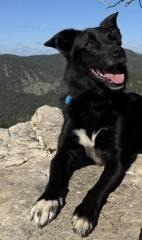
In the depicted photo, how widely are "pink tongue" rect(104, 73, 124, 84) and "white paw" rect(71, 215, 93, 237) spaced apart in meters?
2.59

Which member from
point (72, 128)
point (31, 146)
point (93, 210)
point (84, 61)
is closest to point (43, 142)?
point (31, 146)

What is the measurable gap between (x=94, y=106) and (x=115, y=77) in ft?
2.25

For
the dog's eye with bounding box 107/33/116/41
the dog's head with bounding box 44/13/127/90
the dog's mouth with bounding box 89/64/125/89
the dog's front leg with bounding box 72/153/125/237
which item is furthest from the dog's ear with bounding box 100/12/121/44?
the dog's front leg with bounding box 72/153/125/237

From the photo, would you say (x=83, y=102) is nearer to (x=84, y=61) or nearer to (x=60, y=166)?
(x=84, y=61)

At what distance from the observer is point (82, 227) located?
17.6ft

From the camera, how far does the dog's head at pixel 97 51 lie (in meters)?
6.96

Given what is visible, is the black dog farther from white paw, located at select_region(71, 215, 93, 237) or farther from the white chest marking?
white paw, located at select_region(71, 215, 93, 237)

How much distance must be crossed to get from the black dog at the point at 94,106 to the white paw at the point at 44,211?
2.47 feet

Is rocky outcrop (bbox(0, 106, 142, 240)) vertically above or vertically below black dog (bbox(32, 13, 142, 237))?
below

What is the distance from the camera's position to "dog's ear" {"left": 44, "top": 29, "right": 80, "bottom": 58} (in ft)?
24.6

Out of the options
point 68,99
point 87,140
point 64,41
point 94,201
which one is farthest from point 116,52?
point 94,201

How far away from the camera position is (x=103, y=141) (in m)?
7.33

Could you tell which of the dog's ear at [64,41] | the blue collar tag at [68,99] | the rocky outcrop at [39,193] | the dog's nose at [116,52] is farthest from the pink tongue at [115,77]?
the rocky outcrop at [39,193]

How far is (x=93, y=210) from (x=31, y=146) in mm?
4319
